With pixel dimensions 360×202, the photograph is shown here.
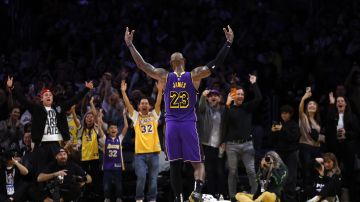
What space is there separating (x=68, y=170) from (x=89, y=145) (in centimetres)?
148

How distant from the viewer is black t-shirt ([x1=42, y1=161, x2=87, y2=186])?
563 inches

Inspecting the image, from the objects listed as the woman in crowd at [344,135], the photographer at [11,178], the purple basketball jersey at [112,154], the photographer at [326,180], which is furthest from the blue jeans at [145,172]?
the woman in crowd at [344,135]

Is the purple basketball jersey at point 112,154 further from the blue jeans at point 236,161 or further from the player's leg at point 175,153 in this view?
the player's leg at point 175,153

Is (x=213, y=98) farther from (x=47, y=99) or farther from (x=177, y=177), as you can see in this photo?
(x=177, y=177)

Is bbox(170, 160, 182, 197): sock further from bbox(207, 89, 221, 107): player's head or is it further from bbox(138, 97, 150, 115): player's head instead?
bbox(207, 89, 221, 107): player's head

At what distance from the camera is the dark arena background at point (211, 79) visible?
15.2m

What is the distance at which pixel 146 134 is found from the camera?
1511 centimetres

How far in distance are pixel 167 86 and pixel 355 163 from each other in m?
5.21

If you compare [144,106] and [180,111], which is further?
[144,106]

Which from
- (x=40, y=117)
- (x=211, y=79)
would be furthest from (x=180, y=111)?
(x=211, y=79)

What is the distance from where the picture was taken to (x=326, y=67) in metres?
18.6

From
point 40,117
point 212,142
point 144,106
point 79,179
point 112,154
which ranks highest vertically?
point 144,106

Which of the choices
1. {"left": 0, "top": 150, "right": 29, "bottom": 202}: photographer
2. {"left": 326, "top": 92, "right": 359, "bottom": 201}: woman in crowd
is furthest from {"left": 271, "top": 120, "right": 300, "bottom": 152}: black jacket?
{"left": 0, "top": 150, "right": 29, "bottom": 202}: photographer

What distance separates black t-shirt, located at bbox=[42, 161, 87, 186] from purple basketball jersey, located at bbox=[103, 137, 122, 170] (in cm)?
78
